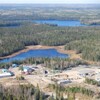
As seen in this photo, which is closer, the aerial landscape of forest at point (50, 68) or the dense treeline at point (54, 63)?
the aerial landscape of forest at point (50, 68)

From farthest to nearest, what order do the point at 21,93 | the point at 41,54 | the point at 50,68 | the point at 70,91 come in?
the point at 41,54 → the point at 50,68 → the point at 70,91 → the point at 21,93

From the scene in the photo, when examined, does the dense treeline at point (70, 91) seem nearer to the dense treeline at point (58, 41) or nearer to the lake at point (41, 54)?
the dense treeline at point (58, 41)

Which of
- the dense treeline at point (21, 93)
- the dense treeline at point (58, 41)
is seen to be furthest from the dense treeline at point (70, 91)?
the dense treeline at point (58, 41)

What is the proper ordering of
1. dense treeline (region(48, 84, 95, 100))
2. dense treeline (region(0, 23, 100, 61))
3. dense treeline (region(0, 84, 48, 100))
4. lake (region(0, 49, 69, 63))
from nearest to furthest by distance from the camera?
dense treeline (region(0, 84, 48, 100)), dense treeline (region(48, 84, 95, 100)), lake (region(0, 49, 69, 63)), dense treeline (region(0, 23, 100, 61))

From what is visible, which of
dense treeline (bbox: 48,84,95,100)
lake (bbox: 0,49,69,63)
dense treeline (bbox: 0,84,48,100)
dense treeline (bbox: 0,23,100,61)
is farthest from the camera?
dense treeline (bbox: 0,23,100,61)

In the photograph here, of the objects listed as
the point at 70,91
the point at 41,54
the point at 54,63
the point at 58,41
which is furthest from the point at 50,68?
the point at 58,41

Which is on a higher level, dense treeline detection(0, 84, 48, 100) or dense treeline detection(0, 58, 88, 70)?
dense treeline detection(0, 84, 48, 100)

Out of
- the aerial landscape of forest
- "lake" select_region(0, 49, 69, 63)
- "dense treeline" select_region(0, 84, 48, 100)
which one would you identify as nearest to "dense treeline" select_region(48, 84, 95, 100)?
the aerial landscape of forest

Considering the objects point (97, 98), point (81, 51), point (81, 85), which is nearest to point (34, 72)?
point (81, 85)

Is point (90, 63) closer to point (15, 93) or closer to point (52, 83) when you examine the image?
point (52, 83)

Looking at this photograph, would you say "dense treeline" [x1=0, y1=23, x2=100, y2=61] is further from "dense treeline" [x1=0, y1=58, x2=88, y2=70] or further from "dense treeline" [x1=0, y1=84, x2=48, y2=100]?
"dense treeline" [x1=0, y1=84, x2=48, y2=100]

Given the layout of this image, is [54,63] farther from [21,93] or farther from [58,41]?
[58,41]
